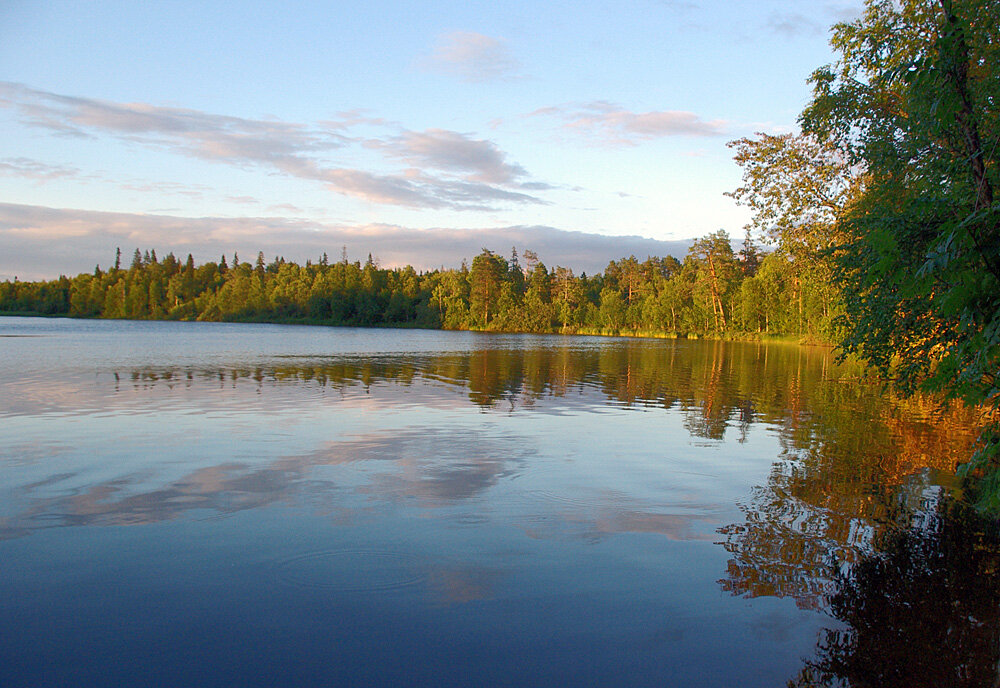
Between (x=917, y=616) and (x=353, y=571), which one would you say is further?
(x=353, y=571)

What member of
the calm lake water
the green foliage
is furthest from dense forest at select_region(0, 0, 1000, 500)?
the calm lake water

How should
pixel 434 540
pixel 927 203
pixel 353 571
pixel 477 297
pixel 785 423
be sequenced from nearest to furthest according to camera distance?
pixel 927 203, pixel 353 571, pixel 434 540, pixel 785 423, pixel 477 297

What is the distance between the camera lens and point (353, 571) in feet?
26.9

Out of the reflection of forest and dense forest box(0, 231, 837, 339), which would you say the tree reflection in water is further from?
dense forest box(0, 231, 837, 339)

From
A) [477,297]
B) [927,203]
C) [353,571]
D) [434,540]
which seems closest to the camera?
[927,203]

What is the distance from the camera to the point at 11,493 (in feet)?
36.5

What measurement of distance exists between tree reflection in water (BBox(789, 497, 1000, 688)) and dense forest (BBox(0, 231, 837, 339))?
8132 cm

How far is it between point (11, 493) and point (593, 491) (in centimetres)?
995

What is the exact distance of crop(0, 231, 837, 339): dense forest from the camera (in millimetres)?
108688

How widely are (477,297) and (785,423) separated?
12434cm

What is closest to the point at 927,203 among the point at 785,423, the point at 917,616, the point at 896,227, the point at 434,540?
the point at 896,227

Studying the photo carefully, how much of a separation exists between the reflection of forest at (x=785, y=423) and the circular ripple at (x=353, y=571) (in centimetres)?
391

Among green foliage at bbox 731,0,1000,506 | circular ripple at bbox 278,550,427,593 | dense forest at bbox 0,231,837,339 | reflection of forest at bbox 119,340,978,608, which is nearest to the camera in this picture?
green foliage at bbox 731,0,1000,506

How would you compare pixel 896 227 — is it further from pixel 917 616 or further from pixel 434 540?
pixel 434 540
